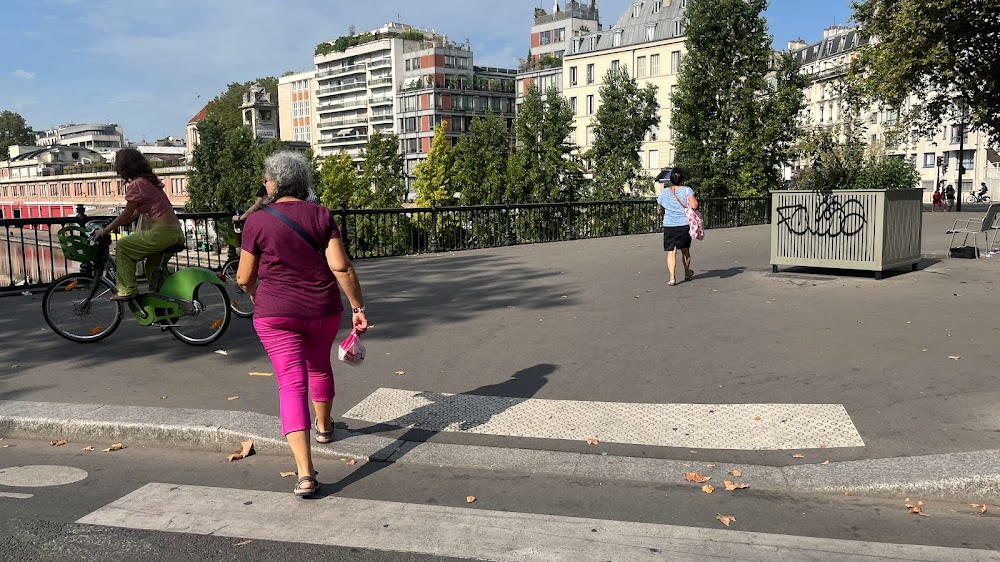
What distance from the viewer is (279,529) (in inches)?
Result: 158

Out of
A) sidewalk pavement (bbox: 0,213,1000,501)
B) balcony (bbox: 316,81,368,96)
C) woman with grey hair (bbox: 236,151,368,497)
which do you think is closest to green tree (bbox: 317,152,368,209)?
sidewalk pavement (bbox: 0,213,1000,501)

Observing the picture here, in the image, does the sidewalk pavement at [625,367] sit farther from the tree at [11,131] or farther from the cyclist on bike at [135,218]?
the tree at [11,131]

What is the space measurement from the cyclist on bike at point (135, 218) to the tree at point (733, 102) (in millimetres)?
28356

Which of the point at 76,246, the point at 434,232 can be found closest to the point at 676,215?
the point at 434,232

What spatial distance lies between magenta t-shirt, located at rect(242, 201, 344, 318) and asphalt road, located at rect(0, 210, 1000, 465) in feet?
4.55

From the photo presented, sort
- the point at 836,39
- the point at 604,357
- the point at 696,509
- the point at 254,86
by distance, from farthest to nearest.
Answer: the point at 254,86 < the point at 836,39 < the point at 604,357 < the point at 696,509

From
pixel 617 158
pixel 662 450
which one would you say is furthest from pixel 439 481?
pixel 617 158

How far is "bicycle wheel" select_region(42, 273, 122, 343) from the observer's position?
27.0ft

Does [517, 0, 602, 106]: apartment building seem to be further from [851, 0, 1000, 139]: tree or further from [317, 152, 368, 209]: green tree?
[851, 0, 1000, 139]: tree

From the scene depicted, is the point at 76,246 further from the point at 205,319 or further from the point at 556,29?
the point at 556,29

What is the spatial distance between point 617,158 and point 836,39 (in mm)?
68820

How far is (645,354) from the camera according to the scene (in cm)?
770

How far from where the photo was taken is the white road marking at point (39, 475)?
15.5ft

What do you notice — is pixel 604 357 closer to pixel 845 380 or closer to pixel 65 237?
pixel 845 380
